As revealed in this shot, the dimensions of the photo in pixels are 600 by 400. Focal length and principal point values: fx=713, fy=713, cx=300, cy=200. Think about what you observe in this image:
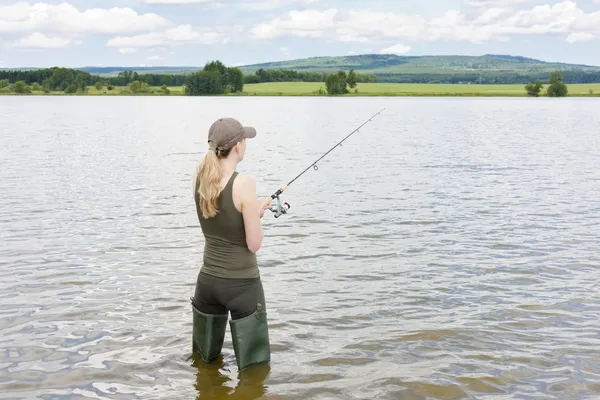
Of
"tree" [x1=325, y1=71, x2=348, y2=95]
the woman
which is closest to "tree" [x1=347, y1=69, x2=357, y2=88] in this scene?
"tree" [x1=325, y1=71, x2=348, y2=95]

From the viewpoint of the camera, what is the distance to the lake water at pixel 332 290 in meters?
6.71

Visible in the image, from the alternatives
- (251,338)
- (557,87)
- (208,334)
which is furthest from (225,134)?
(557,87)

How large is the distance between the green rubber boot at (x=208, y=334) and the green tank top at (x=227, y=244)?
573 mm

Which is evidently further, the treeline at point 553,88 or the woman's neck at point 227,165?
the treeline at point 553,88

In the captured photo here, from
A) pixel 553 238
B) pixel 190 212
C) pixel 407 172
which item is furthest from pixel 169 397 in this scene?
pixel 407 172

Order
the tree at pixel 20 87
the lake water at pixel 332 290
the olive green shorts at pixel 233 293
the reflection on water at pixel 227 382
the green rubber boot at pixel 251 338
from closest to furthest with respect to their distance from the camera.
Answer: the olive green shorts at pixel 233 293
the green rubber boot at pixel 251 338
the reflection on water at pixel 227 382
the lake water at pixel 332 290
the tree at pixel 20 87

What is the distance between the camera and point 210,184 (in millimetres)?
5680

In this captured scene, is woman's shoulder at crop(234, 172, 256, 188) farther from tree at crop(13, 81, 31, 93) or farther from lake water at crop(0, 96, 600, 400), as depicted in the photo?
tree at crop(13, 81, 31, 93)

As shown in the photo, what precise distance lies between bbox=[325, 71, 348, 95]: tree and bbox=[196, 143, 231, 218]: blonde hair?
562ft

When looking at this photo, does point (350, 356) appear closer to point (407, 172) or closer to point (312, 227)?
point (312, 227)

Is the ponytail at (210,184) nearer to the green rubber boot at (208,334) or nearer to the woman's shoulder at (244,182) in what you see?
the woman's shoulder at (244,182)

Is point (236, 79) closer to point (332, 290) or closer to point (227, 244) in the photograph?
point (332, 290)

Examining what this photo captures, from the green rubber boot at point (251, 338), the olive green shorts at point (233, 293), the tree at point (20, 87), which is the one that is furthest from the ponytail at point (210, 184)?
the tree at point (20, 87)

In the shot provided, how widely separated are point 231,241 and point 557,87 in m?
174
